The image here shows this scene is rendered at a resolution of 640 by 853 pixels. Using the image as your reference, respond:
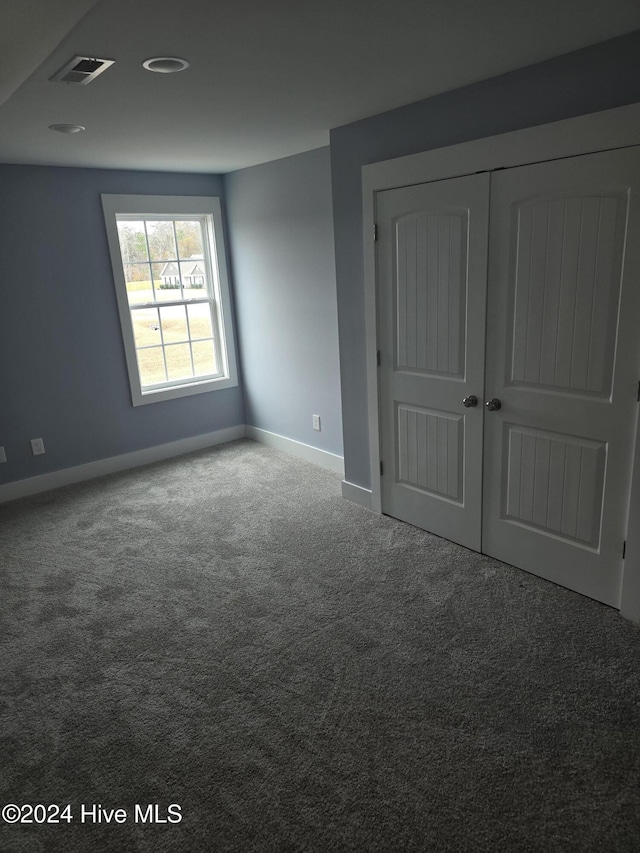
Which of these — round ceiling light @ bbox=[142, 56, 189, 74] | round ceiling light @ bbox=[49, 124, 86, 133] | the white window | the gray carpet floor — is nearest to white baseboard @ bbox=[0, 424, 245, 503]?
the white window

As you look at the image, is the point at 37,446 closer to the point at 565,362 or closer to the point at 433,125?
the point at 433,125

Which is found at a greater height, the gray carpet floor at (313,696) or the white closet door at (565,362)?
the white closet door at (565,362)

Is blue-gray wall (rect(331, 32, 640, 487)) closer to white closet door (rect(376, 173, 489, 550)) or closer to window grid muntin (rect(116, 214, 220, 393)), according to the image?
white closet door (rect(376, 173, 489, 550))

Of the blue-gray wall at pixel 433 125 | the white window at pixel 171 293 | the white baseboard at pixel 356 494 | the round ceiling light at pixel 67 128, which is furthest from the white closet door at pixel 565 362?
the white window at pixel 171 293

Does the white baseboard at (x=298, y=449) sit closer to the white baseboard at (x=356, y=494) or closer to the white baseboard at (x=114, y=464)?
the white baseboard at (x=114, y=464)

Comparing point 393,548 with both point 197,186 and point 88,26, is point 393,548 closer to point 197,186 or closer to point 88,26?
point 88,26

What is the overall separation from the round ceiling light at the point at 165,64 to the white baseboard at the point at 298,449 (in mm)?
2903

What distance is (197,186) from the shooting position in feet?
16.0

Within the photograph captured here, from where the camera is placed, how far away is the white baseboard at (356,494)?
12.6ft

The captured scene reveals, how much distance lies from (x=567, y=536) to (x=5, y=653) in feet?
8.70

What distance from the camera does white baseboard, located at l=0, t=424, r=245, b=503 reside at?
4387mm

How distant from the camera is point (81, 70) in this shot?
216cm

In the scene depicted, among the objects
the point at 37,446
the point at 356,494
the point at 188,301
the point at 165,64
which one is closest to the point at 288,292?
the point at 188,301

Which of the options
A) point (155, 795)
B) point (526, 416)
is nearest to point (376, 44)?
point (526, 416)
